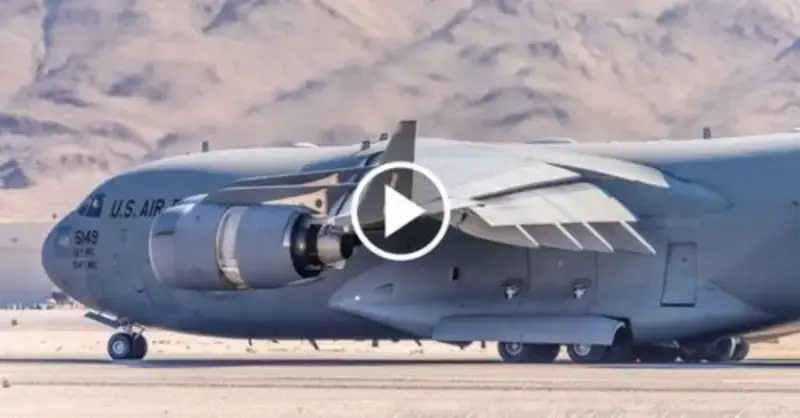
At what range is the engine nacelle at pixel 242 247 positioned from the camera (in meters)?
32.1

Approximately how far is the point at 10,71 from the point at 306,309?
536ft

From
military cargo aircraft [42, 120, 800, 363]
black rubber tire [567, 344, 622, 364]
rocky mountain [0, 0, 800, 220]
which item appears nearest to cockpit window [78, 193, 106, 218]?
military cargo aircraft [42, 120, 800, 363]

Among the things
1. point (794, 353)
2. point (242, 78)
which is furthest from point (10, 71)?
point (794, 353)

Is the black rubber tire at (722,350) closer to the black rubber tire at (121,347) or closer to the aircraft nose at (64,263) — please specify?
the black rubber tire at (121,347)

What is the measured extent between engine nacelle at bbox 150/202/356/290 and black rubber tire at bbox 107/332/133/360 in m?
5.04

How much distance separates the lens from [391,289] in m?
36.0

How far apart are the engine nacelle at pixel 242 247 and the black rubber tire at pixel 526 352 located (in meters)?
4.51

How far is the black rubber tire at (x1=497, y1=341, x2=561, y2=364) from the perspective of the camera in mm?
35531

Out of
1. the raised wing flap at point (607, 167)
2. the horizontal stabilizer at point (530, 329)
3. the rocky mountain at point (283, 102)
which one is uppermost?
the rocky mountain at point (283, 102)

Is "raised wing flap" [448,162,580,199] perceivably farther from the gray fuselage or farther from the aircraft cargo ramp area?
the aircraft cargo ramp area

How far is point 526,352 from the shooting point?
1403 inches

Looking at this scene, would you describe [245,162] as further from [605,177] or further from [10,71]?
[10,71]

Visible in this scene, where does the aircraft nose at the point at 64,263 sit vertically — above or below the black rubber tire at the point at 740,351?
above

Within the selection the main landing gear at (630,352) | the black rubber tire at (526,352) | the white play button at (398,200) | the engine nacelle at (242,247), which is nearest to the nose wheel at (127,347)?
the engine nacelle at (242,247)
